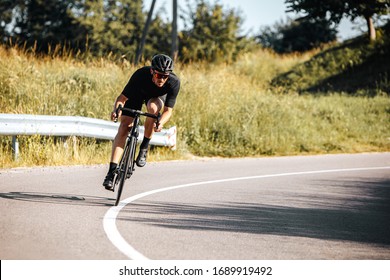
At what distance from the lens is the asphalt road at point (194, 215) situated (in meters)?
5.19

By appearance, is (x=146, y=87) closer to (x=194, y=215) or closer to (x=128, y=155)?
(x=128, y=155)

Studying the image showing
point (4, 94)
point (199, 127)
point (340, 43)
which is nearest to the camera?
point (4, 94)

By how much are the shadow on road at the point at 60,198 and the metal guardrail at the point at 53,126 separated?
117 inches

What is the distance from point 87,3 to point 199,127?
126 feet

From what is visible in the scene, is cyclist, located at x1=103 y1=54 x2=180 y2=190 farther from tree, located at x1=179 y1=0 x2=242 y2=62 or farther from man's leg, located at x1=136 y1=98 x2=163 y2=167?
tree, located at x1=179 y1=0 x2=242 y2=62

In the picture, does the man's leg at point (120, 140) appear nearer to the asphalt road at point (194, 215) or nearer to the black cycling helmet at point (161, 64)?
the asphalt road at point (194, 215)

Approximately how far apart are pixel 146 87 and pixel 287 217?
2.64 metres

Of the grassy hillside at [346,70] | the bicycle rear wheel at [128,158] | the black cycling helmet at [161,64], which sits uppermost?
the grassy hillside at [346,70]

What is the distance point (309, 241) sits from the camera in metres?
5.82

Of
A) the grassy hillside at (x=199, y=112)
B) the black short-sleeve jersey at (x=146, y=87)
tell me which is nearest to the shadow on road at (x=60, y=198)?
the black short-sleeve jersey at (x=146, y=87)

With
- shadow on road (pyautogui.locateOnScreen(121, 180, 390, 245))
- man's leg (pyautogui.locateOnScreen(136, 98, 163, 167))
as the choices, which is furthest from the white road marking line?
man's leg (pyautogui.locateOnScreen(136, 98, 163, 167))

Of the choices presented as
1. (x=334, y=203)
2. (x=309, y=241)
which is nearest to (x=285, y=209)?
(x=334, y=203)

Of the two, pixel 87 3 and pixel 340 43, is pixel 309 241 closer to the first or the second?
pixel 340 43

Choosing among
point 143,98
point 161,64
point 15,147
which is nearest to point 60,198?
point 143,98
